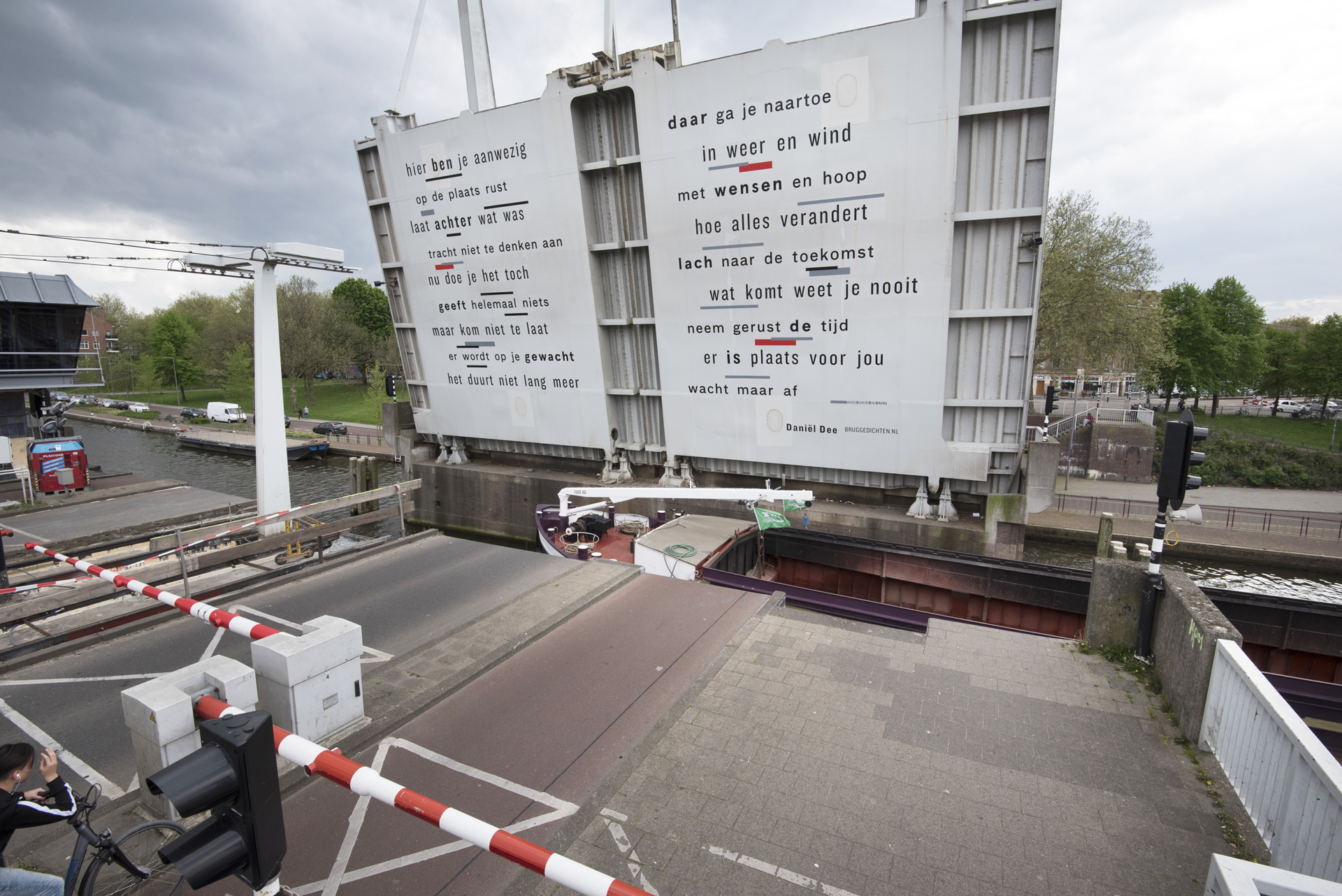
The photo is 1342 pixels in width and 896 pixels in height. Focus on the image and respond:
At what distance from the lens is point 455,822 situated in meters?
2.93

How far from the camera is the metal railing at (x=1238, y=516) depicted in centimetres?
1988

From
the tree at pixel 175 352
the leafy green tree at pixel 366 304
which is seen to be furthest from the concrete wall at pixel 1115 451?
Answer: the tree at pixel 175 352

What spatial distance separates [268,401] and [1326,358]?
50.7 meters

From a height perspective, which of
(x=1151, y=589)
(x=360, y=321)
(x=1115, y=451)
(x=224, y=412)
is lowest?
(x=1115, y=451)

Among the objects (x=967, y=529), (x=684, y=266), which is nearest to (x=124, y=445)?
(x=684, y=266)

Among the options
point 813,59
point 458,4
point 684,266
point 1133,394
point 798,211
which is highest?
point 458,4

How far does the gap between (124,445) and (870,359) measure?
54.1 m

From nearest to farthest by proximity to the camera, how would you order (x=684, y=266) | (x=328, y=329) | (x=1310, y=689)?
1. (x=1310, y=689)
2. (x=684, y=266)
3. (x=328, y=329)

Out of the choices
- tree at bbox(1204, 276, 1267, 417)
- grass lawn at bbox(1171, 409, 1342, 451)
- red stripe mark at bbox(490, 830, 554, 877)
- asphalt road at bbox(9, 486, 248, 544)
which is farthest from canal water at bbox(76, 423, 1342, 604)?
tree at bbox(1204, 276, 1267, 417)

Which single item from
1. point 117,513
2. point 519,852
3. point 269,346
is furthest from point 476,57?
point 519,852

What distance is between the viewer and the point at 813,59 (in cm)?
1249

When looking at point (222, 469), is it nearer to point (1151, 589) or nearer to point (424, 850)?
point (424, 850)

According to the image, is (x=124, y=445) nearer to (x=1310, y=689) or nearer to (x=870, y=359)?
(x=870, y=359)

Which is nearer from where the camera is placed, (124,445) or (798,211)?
(798,211)
